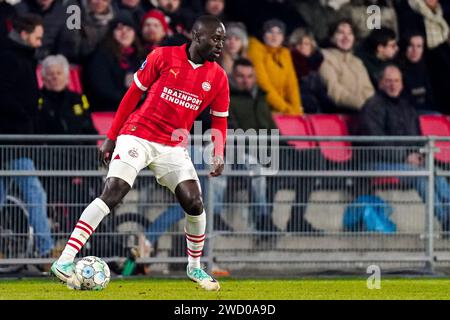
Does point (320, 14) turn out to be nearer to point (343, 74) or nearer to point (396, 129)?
point (343, 74)

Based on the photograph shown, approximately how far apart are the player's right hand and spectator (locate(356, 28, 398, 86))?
7487 mm

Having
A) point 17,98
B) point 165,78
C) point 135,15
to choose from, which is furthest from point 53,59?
point 165,78

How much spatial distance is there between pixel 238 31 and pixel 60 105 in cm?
290

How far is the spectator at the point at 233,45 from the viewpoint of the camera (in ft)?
61.7

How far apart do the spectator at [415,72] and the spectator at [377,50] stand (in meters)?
0.25

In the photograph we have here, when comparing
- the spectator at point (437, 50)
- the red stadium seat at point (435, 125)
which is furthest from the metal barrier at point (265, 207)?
the spectator at point (437, 50)

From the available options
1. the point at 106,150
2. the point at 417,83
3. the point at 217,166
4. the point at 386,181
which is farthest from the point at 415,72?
the point at 106,150

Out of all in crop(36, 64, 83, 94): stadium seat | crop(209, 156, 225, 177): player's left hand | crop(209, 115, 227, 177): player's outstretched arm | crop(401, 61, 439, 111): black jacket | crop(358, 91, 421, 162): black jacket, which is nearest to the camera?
crop(209, 156, 225, 177): player's left hand

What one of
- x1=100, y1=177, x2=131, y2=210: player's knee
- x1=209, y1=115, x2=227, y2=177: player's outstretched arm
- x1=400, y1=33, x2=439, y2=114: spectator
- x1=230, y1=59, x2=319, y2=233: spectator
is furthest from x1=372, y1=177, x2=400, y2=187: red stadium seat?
x1=100, y1=177, x2=131, y2=210: player's knee

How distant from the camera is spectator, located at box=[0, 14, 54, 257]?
16.3 meters

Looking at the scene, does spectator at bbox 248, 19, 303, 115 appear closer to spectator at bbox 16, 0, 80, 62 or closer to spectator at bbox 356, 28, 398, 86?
spectator at bbox 356, 28, 398, 86

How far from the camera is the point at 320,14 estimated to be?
20266 millimetres

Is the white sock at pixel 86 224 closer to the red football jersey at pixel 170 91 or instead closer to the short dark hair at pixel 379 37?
the red football jersey at pixel 170 91

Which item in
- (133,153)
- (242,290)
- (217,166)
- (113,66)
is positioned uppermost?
(113,66)
